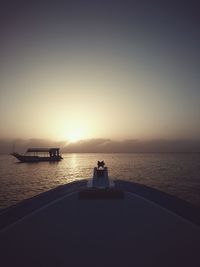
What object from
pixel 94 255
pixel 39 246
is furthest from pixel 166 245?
pixel 39 246

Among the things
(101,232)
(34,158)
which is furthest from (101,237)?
(34,158)

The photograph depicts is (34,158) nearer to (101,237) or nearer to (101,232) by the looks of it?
(101,232)

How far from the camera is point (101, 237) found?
458cm

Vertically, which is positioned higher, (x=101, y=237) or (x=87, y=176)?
(x=101, y=237)

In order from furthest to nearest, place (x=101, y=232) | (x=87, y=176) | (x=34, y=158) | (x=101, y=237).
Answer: (x=34, y=158)
(x=87, y=176)
(x=101, y=232)
(x=101, y=237)

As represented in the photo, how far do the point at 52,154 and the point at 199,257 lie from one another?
4659 inches

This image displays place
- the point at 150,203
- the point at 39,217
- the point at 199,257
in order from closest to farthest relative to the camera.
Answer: the point at 199,257 < the point at 39,217 < the point at 150,203

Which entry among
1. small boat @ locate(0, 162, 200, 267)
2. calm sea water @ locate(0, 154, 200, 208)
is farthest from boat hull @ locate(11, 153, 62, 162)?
small boat @ locate(0, 162, 200, 267)

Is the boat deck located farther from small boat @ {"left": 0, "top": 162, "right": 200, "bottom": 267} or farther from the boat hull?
the boat hull

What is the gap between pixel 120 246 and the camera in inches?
167

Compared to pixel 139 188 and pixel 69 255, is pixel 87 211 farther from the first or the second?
pixel 139 188

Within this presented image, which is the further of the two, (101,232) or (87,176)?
(87,176)

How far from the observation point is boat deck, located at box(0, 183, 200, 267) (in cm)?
385

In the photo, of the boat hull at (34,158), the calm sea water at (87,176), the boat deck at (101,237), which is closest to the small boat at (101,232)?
the boat deck at (101,237)
